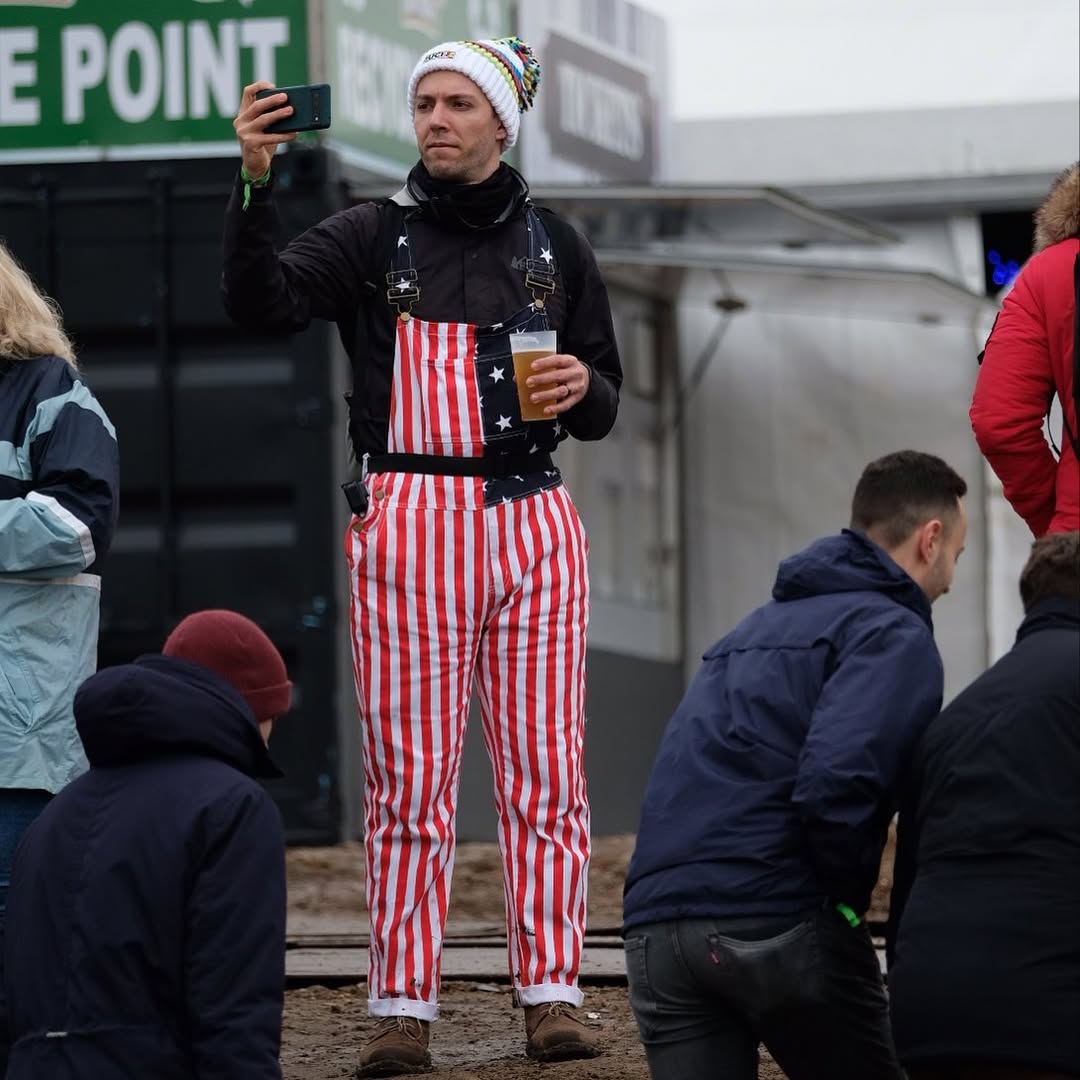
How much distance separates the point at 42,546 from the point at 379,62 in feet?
17.3

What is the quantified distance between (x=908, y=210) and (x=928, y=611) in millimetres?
7879

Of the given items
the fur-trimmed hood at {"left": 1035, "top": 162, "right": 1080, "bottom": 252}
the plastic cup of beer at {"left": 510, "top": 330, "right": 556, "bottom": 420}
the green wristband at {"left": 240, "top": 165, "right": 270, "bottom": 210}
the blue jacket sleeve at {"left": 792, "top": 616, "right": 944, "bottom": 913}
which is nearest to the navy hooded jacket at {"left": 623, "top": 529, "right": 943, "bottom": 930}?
the blue jacket sleeve at {"left": 792, "top": 616, "right": 944, "bottom": 913}

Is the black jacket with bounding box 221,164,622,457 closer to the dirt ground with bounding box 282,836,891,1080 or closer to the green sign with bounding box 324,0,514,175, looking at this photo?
→ the dirt ground with bounding box 282,836,891,1080

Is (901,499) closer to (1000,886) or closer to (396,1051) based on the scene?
(1000,886)

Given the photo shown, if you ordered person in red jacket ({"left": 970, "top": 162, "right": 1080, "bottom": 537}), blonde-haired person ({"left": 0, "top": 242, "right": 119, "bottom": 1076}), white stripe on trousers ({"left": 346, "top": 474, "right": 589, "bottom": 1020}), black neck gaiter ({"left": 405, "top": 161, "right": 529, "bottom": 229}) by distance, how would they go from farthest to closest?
1. black neck gaiter ({"left": 405, "top": 161, "right": 529, "bottom": 229})
2. white stripe on trousers ({"left": 346, "top": 474, "right": 589, "bottom": 1020})
3. person in red jacket ({"left": 970, "top": 162, "right": 1080, "bottom": 537})
4. blonde-haired person ({"left": 0, "top": 242, "right": 119, "bottom": 1076})

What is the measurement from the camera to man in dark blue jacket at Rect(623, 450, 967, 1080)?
395 cm

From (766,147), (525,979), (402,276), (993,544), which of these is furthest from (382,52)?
(525,979)

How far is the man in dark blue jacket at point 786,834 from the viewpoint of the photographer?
3.95m

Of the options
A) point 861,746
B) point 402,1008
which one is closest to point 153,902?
point 861,746

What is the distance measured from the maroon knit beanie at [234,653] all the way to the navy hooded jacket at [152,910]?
84mm

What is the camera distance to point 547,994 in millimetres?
5020

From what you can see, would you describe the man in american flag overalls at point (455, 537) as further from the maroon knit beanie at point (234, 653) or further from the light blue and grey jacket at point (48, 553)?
the maroon knit beanie at point (234, 653)

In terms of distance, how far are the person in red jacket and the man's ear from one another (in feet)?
1.79

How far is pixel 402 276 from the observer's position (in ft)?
16.7
